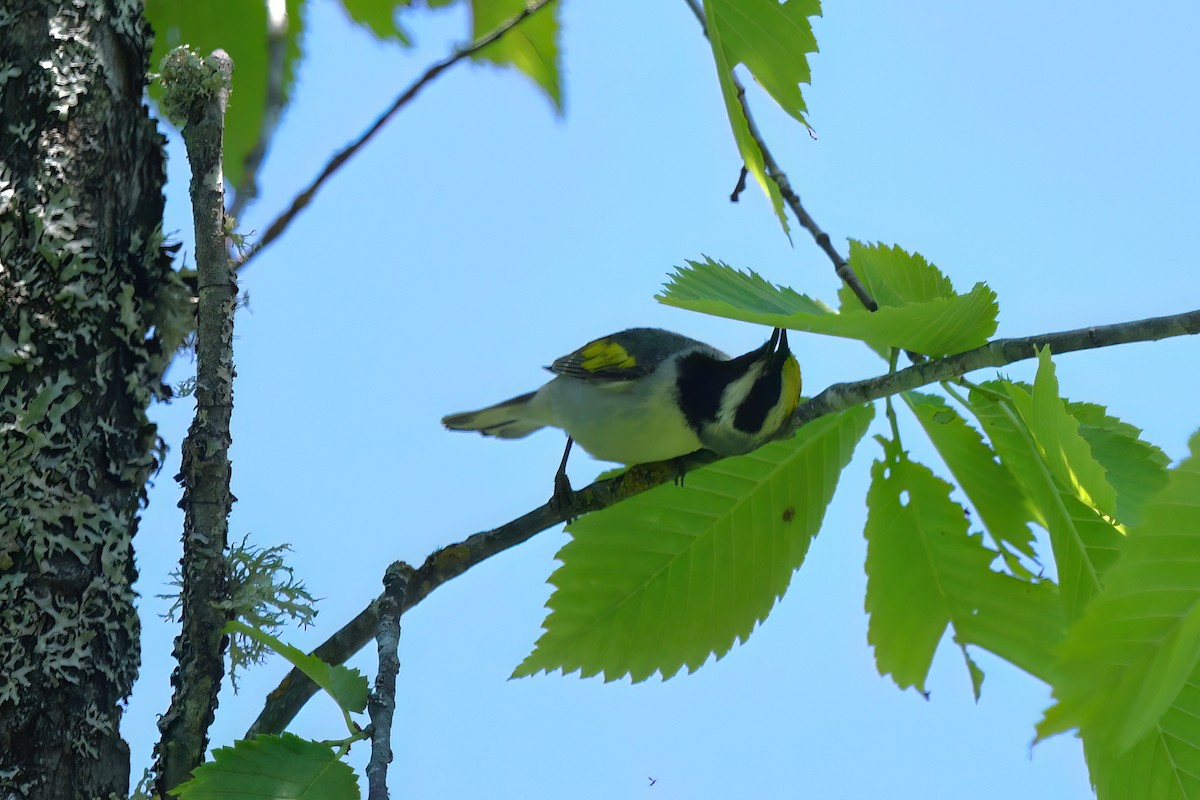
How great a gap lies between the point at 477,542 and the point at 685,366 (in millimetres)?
1668

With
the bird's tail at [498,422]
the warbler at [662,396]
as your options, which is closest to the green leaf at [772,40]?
the warbler at [662,396]

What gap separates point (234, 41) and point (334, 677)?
2.08 meters

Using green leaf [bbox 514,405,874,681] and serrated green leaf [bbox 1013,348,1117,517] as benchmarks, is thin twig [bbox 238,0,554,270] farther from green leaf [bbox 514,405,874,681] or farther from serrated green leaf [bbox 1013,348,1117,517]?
serrated green leaf [bbox 1013,348,1117,517]

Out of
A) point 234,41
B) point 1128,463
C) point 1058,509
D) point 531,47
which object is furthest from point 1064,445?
point 234,41

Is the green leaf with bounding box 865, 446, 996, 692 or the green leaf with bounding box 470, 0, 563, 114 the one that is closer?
the green leaf with bounding box 865, 446, 996, 692

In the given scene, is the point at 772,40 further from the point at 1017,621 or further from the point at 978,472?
the point at 1017,621

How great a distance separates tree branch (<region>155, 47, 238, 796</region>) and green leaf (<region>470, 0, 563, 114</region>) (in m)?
1.10

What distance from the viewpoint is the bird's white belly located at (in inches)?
133

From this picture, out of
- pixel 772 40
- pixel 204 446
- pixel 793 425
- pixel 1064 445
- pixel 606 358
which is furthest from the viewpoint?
pixel 606 358

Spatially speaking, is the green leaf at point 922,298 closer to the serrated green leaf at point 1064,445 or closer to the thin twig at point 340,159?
the serrated green leaf at point 1064,445

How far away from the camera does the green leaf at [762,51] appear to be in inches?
67.9

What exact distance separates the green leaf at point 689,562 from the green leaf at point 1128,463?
465 millimetres

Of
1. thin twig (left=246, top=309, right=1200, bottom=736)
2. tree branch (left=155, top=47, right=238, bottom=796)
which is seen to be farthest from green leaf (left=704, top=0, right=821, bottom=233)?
tree branch (left=155, top=47, right=238, bottom=796)

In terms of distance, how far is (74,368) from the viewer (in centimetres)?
238
